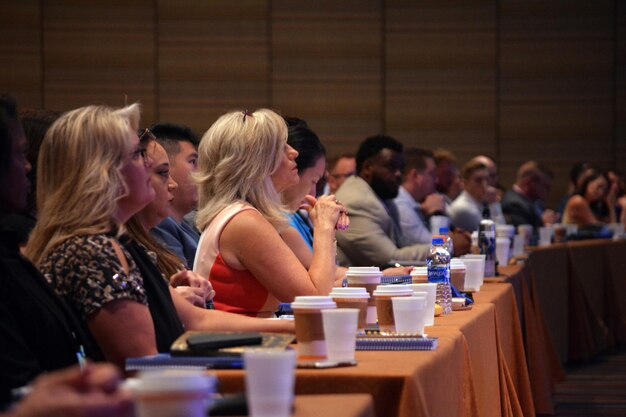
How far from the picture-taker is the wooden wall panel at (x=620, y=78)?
35.8ft

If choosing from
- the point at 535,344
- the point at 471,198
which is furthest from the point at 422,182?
the point at 535,344

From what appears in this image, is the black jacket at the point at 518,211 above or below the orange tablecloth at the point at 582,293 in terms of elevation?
above

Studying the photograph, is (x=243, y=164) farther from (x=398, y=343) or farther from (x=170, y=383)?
(x=170, y=383)

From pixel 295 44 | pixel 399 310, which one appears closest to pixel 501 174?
pixel 295 44

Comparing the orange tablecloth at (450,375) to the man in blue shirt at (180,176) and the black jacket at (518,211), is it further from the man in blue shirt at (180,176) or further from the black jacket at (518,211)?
the black jacket at (518,211)

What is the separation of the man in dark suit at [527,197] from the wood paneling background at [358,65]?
3.77ft

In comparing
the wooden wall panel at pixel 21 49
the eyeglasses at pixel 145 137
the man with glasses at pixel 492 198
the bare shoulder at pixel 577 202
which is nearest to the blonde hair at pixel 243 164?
the eyeglasses at pixel 145 137

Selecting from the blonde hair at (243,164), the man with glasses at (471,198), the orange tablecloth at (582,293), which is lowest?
the orange tablecloth at (582,293)

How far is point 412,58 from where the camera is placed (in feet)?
36.4

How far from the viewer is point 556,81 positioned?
11086 millimetres

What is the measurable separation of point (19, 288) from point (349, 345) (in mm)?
647

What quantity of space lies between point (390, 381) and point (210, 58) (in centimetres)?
942

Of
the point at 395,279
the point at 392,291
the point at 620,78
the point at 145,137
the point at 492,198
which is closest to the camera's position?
the point at 392,291

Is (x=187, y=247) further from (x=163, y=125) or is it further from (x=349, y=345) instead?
(x=349, y=345)
